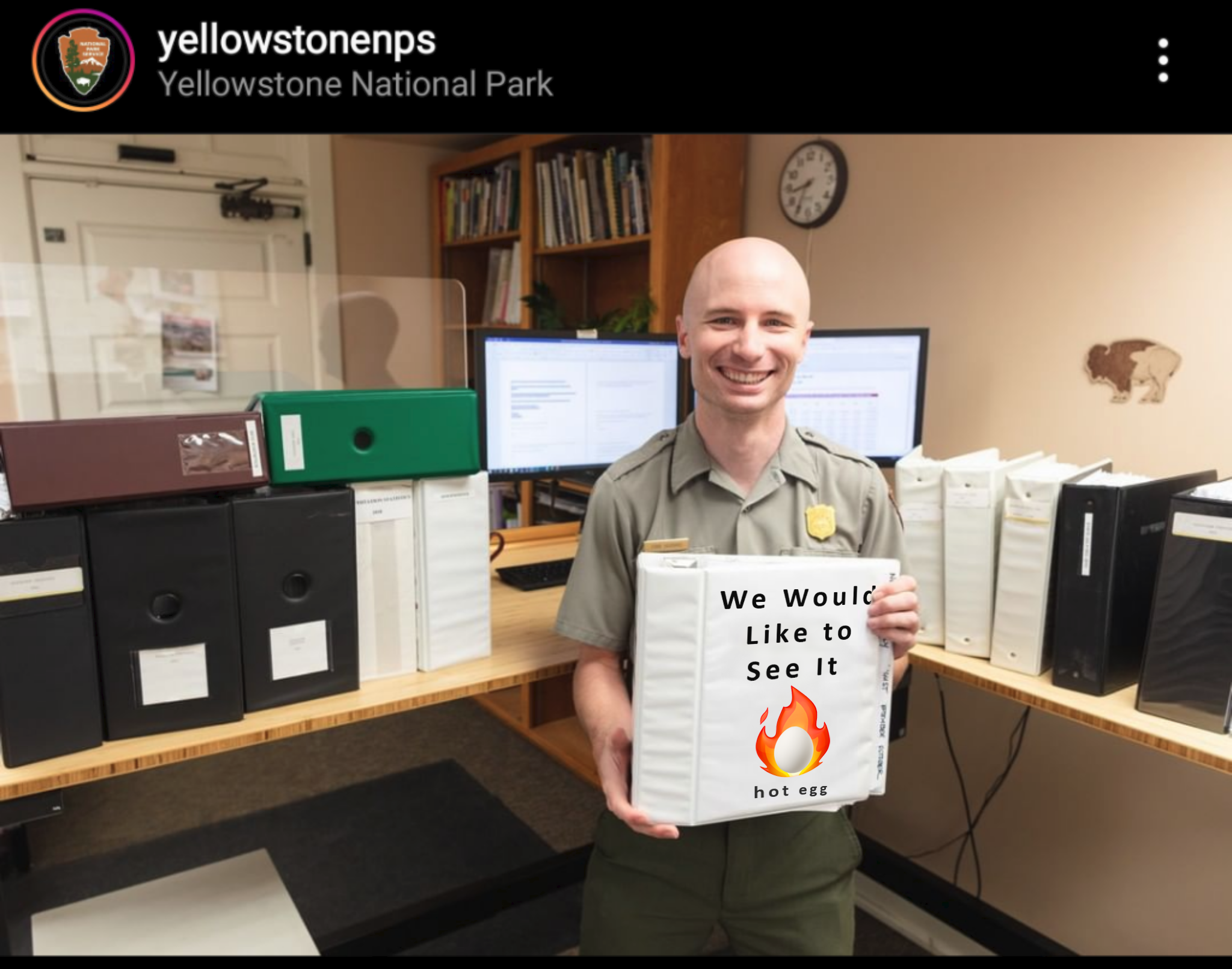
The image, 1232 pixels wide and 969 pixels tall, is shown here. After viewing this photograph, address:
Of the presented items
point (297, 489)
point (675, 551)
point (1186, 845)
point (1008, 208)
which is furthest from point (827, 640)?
point (1008, 208)

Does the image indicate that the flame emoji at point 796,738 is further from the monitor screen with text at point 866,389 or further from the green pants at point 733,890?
the monitor screen with text at point 866,389

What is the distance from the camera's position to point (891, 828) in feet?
7.94

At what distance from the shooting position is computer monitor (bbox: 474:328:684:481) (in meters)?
1.81

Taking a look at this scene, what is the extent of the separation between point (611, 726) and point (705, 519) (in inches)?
13.9

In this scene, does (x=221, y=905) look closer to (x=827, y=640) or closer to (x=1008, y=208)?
(x=827, y=640)

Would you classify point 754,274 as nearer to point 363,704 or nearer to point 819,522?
point 819,522

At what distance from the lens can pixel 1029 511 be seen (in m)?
1.42

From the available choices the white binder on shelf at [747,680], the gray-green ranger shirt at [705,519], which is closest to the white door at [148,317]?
the gray-green ranger shirt at [705,519]

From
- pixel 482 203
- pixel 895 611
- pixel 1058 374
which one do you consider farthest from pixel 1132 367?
pixel 482 203

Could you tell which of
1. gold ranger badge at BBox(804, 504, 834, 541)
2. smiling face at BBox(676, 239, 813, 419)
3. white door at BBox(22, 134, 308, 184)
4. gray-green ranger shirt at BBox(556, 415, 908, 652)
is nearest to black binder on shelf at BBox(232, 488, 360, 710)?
gray-green ranger shirt at BBox(556, 415, 908, 652)

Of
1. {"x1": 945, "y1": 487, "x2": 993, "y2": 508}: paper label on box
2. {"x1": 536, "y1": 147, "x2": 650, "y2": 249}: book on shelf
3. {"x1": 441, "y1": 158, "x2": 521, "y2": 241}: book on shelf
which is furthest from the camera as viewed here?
{"x1": 441, "y1": 158, "x2": 521, "y2": 241}: book on shelf

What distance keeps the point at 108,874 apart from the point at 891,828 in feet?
7.29
